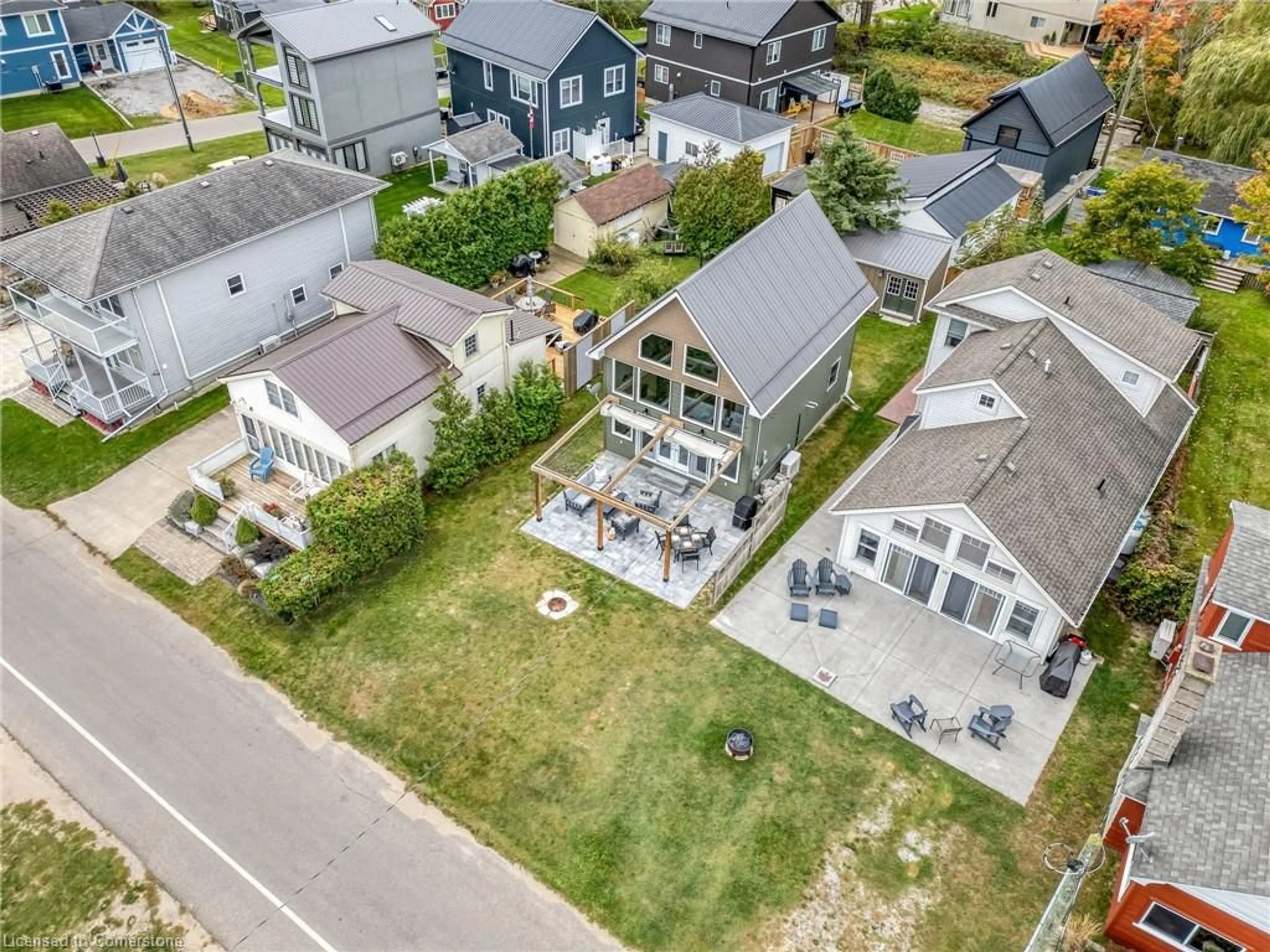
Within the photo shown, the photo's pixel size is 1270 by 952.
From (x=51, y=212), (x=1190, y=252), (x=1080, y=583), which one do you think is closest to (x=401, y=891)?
(x=1080, y=583)

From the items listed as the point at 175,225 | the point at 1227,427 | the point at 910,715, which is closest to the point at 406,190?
the point at 175,225

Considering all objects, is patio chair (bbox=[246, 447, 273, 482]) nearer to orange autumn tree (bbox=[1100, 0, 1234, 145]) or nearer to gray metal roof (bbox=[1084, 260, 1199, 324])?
gray metal roof (bbox=[1084, 260, 1199, 324])

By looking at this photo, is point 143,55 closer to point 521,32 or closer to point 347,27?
point 347,27

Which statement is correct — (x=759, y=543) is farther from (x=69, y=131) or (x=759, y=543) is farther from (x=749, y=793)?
(x=69, y=131)

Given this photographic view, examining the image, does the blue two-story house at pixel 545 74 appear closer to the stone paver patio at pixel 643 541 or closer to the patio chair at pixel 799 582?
the stone paver patio at pixel 643 541

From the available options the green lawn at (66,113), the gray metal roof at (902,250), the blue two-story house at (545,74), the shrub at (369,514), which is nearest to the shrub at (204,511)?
the shrub at (369,514)

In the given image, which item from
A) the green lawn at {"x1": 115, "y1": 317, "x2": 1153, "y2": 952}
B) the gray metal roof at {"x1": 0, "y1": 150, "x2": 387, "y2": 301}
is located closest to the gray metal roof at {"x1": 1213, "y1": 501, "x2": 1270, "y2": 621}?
the green lawn at {"x1": 115, "y1": 317, "x2": 1153, "y2": 952}
